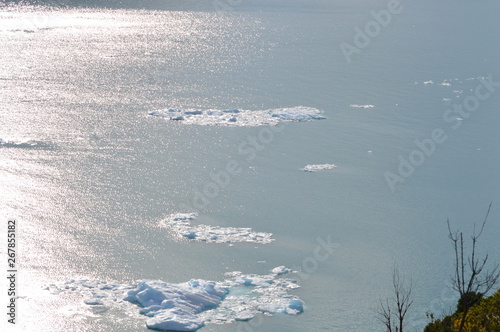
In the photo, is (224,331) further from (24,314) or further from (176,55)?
(176,55)

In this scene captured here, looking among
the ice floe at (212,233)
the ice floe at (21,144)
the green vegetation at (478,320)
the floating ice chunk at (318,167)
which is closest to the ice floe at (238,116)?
the floating ice chunk at (318,167)

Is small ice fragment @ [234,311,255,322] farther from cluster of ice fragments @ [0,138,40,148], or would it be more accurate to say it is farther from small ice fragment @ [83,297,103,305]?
cluster of ice fragments @ [0,138,40,148]

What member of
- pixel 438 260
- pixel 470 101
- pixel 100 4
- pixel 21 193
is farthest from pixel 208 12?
pixel 438 260

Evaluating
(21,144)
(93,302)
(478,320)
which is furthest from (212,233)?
(21,144)

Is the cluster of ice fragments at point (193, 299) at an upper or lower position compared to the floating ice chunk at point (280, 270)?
lower

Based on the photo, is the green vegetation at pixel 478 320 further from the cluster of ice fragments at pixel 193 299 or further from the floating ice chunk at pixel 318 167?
the floating ice chunk at pixel 318 167
